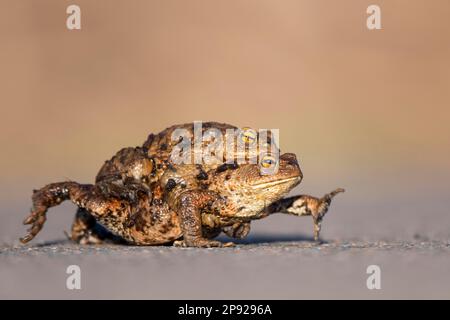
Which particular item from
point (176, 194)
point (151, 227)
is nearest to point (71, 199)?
point (151, 227)

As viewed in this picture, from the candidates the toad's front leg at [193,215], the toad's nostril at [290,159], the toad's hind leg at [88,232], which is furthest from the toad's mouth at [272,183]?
the toad's hind leg at [88,232]

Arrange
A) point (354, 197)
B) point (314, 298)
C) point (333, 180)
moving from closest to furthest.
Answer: point (314, 298) → point (354, 197) → point (333, 180)

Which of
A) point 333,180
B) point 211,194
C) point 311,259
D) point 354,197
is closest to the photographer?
point 311,259

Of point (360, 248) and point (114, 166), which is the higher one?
point (114, 166)

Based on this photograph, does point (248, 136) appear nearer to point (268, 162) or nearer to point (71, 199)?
point (268, 162)

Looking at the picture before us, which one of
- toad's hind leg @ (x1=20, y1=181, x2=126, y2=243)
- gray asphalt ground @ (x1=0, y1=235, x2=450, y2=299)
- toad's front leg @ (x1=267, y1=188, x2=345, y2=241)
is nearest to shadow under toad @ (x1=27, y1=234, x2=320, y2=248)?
toad's hind leg @ (x1=20, y1=181, x2=126, y2=243)
